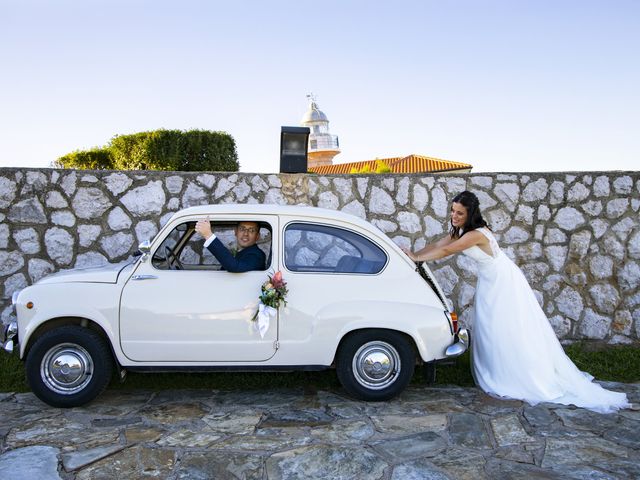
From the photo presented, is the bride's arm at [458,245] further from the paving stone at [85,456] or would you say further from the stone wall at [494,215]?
the paving stone at [85,456]

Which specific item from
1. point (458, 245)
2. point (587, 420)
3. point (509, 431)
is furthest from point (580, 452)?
point (458, 245)

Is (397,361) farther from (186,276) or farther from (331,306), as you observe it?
(186,276)

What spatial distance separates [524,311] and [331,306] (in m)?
1.99

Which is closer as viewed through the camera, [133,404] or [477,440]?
[477,440]

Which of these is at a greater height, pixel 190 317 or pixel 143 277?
pixel 143 277

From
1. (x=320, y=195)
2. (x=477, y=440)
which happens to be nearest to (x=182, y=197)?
(x=320, y=195)

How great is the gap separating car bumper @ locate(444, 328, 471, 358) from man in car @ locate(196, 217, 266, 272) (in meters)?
1.75

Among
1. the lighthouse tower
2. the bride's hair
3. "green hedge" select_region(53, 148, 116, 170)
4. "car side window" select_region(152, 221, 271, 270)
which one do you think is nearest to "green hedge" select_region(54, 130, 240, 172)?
"green hedge" select_region(53, 148, 116, 170)

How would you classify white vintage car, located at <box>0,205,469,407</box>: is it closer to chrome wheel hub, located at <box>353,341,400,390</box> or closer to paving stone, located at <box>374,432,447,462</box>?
chrome wheel hub, located at <box>353,341,400,390</box>

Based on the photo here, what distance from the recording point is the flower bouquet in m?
5.30

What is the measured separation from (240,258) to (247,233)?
0.79 ft

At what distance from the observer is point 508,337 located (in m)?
6.11

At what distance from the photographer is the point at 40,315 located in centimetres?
536

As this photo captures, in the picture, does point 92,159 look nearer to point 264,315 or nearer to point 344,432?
point 264,315
